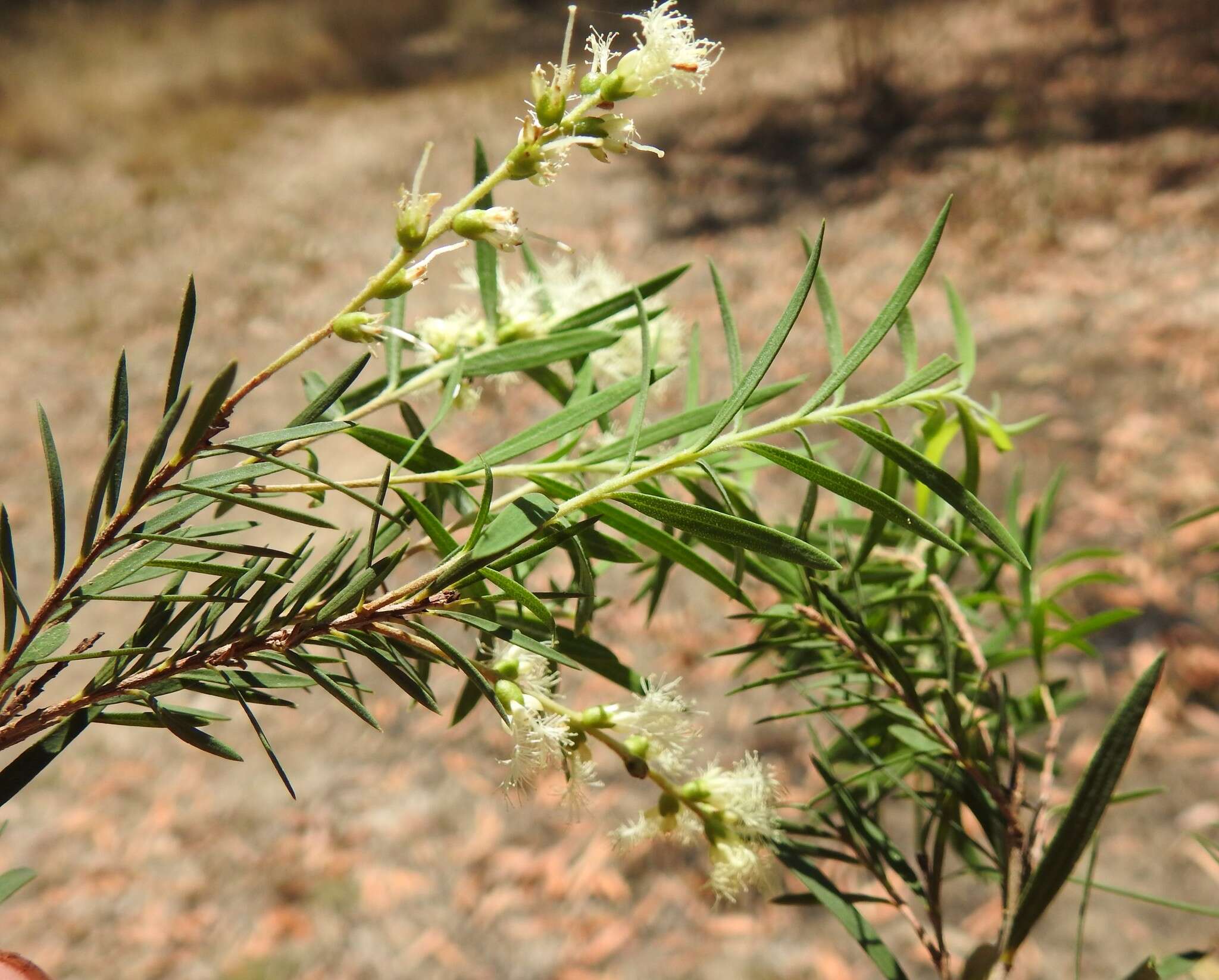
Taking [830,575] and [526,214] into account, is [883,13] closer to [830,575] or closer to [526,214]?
[526,214]

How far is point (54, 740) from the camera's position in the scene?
8.8 inches

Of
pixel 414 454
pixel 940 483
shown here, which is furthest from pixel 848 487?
pixel 414 454

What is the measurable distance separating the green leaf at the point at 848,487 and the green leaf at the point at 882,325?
0.02 metres

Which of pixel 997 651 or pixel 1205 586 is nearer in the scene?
pixel 997 651

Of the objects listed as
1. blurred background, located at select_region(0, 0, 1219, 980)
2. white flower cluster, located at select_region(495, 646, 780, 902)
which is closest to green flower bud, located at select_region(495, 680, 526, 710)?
white flower cluster, located at select_region(495, 646, 780, 902)

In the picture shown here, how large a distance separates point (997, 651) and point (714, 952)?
995mm

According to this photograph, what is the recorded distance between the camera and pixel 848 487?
227mm

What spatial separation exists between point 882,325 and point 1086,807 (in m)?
0.14

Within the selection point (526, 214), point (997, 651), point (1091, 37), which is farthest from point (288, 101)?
point (997, 651)

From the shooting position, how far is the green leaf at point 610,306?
306mm

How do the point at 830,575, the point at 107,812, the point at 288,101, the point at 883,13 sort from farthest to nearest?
the point at 288,101 → the point at 883,13 → the point at 107,812 → the point at 830,575

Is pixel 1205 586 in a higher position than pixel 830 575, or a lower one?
lower

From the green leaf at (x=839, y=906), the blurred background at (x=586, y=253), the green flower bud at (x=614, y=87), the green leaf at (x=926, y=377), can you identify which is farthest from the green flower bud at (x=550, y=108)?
the blurred background at (x=586, y=253)

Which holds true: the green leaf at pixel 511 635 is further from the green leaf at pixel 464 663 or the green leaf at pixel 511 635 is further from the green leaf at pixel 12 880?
the green leaf at pixel 12 880
